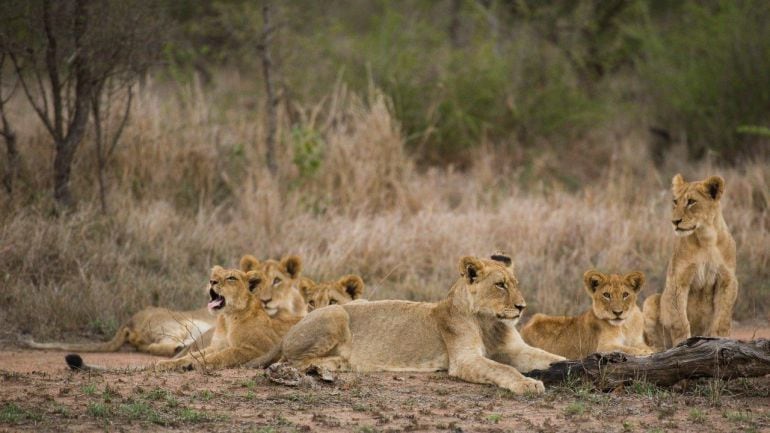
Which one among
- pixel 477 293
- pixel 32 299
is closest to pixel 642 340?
pixel 477 293

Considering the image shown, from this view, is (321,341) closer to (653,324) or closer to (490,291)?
(490,291)

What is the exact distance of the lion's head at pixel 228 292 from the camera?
24.3ft

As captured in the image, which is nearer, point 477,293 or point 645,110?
point 477,293

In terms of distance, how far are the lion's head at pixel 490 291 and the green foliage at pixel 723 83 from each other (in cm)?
897

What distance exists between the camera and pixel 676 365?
21.3ft

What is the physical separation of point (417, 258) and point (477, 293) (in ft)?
13.7

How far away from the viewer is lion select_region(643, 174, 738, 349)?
7.39 meters

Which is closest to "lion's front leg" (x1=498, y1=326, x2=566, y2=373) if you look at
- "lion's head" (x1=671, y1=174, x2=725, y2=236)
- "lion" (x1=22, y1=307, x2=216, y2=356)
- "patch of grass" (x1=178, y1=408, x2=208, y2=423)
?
"lion's head" (x1=671, y1=174, x2=725, y2=236)

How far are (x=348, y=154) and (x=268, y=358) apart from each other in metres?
6.01

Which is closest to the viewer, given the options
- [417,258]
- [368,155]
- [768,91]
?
[417,258]

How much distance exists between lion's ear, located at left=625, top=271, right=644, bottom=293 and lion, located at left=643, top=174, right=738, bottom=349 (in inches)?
9.4

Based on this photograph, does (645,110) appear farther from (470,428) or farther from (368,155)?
(470,428)

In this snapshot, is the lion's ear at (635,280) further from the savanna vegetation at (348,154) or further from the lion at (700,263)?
the savanna vegetation at (348,154)

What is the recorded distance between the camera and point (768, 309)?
10.3 m
